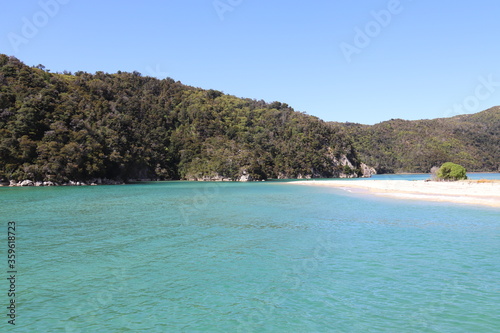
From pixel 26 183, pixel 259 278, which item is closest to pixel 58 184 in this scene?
pixel 26 183

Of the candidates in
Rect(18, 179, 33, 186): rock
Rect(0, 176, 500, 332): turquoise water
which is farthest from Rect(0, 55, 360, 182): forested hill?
Rect(0, 176, 500, 332): turquoise water

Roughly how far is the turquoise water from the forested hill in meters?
76.6

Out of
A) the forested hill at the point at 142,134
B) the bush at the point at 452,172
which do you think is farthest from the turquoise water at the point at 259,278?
the forested hill at the point at 142,134

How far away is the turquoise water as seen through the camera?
9.95 m

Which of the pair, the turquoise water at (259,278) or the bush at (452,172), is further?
the bush at (452,172)

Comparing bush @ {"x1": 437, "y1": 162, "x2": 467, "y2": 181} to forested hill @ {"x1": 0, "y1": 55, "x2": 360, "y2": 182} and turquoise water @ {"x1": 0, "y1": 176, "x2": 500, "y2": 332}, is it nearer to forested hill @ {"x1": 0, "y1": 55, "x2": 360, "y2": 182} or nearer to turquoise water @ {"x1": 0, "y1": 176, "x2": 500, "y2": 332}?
turquoise water @ {"x1": 0, "y1": 176, "x2": 500, "y2": 332}

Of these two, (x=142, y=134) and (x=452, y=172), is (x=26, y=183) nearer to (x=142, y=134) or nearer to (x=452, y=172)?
(x=142, y=134)

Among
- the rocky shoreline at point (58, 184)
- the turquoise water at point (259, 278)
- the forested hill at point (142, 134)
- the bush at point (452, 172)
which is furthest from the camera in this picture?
the forested hill at point (142, 134)

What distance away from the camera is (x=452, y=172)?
72.5 m

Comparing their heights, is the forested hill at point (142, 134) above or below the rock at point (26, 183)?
above

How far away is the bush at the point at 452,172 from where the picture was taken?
71625 millimetres

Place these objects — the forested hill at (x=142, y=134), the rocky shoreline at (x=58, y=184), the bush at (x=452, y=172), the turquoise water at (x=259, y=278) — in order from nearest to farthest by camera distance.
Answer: the turquoise water at (x=259, y=278)
the bush at (x=452, y=172)
the rocky shoreline at (x=58, y=184)
the forested hill at (x=142, y=134)

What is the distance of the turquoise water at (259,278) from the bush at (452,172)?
167 feet

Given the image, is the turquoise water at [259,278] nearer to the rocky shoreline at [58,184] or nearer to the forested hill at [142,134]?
the rocky shoreline at [58,184]
